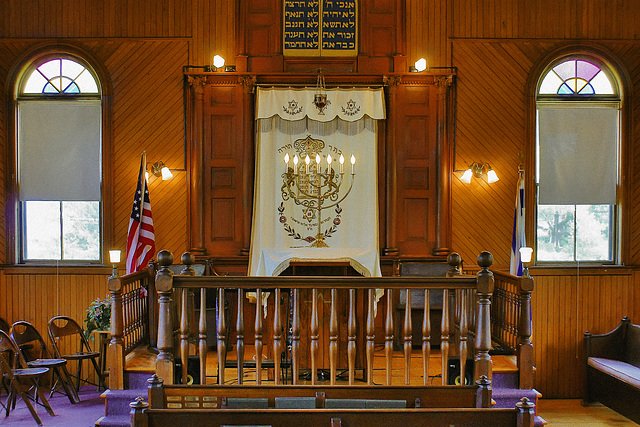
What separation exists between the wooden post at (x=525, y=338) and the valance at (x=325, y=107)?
3.05m

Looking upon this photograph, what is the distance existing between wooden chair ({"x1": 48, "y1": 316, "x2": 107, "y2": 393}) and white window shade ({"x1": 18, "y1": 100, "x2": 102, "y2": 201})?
1561mm

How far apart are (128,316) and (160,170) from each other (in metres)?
2.50

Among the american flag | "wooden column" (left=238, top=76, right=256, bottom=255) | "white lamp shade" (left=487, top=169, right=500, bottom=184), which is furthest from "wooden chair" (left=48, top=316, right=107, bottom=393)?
"white lamp shade" (left=487, top=169, right=500, bottom=184)

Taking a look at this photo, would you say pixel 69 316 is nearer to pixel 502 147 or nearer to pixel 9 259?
pixel 9 259

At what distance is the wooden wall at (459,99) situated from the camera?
762 centimetres

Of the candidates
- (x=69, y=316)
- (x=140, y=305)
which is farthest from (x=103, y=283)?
(x=140, y=305)

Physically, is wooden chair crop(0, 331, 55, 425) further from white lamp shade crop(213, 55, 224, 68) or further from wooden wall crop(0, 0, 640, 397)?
white lamp shade crop(213, 55, 224, 68)

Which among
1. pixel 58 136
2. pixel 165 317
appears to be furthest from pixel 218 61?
pixel 165 317

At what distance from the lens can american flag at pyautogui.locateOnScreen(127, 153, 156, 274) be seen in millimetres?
6926

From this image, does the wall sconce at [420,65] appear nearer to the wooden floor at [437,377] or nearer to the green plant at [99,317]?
the wooden floor at [437,377]

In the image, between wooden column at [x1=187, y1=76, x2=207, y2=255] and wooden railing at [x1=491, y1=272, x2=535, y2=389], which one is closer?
wooden railing at [x1=491, y1=272, x2=535, y2=389]

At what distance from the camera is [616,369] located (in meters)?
6.91

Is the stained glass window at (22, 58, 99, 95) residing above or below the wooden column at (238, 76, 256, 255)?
above

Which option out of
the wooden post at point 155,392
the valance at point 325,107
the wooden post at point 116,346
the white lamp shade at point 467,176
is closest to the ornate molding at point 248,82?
the valance at point 325,107
